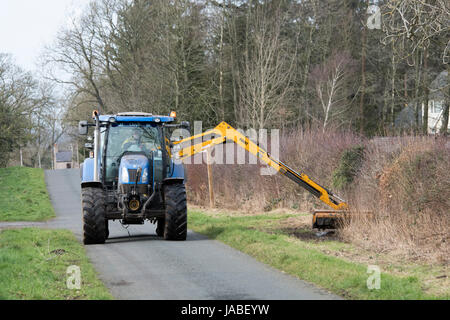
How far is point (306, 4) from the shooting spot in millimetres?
47344

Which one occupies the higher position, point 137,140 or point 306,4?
point 306,4

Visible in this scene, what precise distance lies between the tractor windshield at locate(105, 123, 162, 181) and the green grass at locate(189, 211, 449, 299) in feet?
8.65

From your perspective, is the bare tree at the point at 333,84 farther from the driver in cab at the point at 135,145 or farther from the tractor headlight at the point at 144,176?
the tractor headlight at the point at 144,176

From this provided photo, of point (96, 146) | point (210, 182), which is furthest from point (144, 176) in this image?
Answer: point (210, 182)

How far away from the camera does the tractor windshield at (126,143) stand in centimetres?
1540

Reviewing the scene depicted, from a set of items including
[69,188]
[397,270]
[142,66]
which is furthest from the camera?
[142,66]

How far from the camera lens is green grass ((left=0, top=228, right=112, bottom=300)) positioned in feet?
29.1

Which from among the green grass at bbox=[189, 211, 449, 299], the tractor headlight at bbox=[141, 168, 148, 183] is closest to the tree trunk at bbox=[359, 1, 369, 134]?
the green grass at bbox=[189, 211, 449, 299]

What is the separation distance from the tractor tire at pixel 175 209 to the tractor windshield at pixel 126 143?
46.4 inches

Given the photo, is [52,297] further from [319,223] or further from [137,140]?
[319,223]

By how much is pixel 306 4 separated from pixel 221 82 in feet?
32.4

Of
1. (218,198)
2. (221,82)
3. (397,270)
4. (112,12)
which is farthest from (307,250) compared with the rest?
(112,12)

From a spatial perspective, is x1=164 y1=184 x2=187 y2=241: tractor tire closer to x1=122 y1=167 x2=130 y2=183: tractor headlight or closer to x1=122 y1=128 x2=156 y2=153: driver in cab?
x1=122 y1=167 x2=130 y2=183: tractor headlight

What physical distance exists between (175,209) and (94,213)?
1735mm
